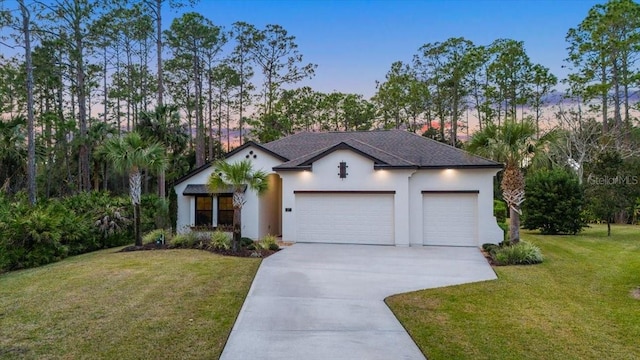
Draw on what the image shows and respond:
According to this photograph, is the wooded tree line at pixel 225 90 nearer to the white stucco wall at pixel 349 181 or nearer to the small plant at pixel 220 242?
the white stucco wall at pixel 349 181

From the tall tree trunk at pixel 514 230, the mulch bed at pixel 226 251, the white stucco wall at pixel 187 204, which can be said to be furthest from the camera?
the white stucco wall at pixel 187 204

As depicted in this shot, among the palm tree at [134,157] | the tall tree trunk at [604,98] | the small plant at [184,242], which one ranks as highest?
the tall tree trunk at [604,98]

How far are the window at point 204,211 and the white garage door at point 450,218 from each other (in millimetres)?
9357

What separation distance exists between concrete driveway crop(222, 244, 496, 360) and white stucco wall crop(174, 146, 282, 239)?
394cm

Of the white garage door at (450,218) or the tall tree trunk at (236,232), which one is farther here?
the white garage door at (450,218)

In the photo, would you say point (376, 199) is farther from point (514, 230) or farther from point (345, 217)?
point (514, 230)

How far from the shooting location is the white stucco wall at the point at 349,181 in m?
14.6


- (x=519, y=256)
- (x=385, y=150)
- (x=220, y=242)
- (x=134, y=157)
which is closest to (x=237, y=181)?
(x=220, y=242)

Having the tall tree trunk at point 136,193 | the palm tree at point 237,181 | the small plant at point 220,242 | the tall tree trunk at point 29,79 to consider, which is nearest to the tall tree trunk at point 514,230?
the palm tree at point 237,181

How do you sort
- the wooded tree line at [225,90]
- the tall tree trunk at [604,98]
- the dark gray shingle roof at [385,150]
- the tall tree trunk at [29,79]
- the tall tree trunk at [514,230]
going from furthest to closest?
the tall tree trunk at [604,98] → the wooded tree line at [225,90] → the tall tree trunk at [29,79] → the dark gray shingle roof at [385,150] → the tall tree trunk at [514,230]

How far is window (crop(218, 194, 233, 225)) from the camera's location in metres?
16.5

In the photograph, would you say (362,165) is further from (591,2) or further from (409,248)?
(591,2)

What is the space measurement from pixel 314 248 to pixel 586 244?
10674 mm

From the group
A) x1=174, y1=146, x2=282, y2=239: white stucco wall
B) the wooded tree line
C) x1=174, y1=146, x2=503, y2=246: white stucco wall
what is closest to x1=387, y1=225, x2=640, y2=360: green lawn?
x1=174, y1=146, x2=503, y2=246: white stucco wall
